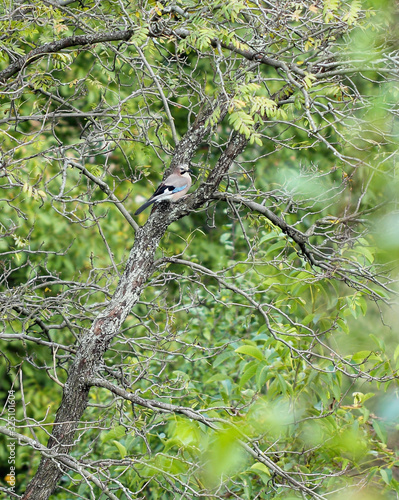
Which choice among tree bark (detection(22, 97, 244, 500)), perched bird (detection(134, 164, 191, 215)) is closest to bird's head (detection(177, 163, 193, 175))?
perched bird (detection(134, 164, 191, 215))

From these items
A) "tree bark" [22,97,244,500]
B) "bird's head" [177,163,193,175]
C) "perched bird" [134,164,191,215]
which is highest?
"bird's head" [177,163,193,175]

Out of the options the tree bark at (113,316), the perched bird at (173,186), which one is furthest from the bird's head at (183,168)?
A: the tree bark at (113,316)

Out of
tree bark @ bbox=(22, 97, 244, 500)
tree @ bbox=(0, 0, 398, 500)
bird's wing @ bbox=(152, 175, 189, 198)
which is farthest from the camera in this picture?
bird's wing @ bbox=(152, 175, 189, 198)

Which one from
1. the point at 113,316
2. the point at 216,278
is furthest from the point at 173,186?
the point at 113,316

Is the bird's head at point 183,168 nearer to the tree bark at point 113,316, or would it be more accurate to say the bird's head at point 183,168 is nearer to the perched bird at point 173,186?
the perched bird at point 173,186

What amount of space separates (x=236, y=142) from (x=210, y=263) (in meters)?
3.56

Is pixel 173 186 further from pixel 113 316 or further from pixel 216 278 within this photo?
pixel 113 316

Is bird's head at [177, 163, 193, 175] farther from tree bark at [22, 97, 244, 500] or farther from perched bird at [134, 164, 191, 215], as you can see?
tree bark at [22, 97, 244, 500]

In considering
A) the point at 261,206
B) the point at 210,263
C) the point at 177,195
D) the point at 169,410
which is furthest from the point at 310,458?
the point at 210,263

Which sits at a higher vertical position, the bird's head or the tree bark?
the bird's head

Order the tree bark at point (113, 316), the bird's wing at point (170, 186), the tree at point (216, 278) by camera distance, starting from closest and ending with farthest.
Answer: the tree at point (216, 278) → the tree bark at point (113, 316) → the bird's wing at point (170, 186)

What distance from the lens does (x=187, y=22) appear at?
3191 millimetres

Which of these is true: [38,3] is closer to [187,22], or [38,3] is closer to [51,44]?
[51,44]

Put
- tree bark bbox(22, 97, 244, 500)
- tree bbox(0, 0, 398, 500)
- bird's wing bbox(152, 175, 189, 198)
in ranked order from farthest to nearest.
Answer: bird's wing bbox(152, 175, 189, 198) → tree bark bbox(22, 97, 244, 500) → tree bbox(0, 0, 398, 500)
